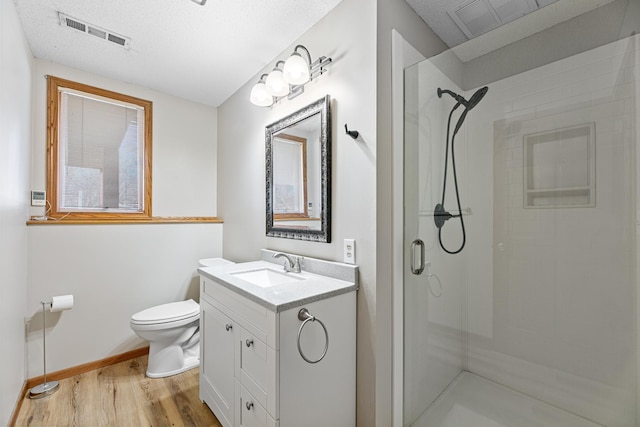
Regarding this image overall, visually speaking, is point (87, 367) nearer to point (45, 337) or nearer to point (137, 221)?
point (45, 337)

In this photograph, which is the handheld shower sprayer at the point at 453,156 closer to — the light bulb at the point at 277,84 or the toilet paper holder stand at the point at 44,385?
the light bulb at the point at 277,84

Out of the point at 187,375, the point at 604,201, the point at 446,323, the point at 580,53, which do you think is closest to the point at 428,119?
the point at 580,53

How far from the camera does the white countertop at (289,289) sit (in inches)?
47.3

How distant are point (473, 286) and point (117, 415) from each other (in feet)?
7.56

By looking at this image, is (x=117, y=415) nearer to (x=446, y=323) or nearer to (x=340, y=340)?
(x=340, y=340)

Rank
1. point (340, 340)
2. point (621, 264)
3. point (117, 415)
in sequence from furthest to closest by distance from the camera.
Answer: point (117, 415) < point (340, 340) < point (621, 264)

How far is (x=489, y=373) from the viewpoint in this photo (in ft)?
5.63

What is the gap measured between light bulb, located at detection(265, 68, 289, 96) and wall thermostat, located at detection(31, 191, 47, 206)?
1.85 meters

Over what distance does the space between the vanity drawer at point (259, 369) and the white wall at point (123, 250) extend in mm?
1547

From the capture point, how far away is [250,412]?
1.32m

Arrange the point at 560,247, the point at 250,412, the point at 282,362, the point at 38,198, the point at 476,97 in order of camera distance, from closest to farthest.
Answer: the point at 282,362 → the point at 250,412 → the point at 560,247 → the point at 476,97 → the point at 38,198

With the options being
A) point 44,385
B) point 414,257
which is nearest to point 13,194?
point 44,385

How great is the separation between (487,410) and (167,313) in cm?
215

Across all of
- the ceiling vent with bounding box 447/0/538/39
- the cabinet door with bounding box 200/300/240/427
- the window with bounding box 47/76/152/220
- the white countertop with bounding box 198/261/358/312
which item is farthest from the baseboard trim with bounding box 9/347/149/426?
the ceiling vent with bounding box 447/0/538/39
